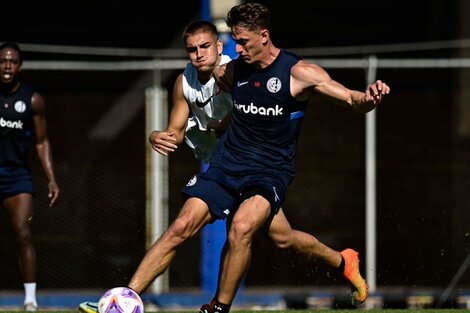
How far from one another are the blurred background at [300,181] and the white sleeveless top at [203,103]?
480 cm

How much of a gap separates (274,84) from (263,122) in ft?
0.92

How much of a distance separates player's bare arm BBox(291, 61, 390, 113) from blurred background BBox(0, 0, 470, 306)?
5720 millimetres

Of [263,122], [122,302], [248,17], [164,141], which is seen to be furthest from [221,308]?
[248,17]

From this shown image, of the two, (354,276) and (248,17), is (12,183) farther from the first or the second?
(248,17)

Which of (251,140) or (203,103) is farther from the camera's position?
(203,103)

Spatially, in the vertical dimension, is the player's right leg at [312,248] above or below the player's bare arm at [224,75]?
below

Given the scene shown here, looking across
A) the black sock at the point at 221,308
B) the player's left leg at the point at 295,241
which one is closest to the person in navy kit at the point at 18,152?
the player's left leg at the point at 295,241

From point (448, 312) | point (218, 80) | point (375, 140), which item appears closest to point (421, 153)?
point (375, 140)

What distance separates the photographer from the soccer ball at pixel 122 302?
26.6ft

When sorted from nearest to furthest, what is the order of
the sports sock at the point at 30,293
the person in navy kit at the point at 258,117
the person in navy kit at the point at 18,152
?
the person in navy kit at the point at 258,117, the sports sock at the point at 30,293, the person in navy kit at the point at 18,152

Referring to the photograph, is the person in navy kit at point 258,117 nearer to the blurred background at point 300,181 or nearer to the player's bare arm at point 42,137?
the player's bare arm at point 42,137

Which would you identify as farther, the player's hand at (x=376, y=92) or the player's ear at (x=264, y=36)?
the player's ear at (x=264, y=36)

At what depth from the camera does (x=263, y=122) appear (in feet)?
28.4

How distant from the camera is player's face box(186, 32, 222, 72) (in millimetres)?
8906
